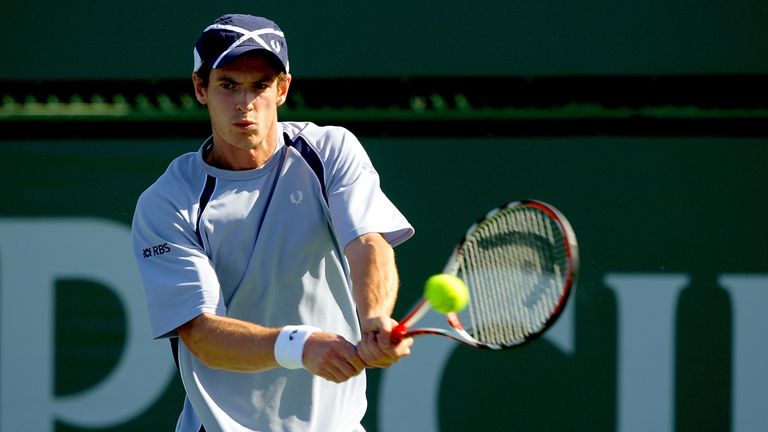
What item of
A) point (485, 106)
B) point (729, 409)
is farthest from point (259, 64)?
point (729, 409)

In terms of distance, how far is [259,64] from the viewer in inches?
118

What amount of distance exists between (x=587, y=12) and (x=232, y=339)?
224 centimetres

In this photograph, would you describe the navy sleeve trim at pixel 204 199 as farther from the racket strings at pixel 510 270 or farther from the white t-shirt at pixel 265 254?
the racket strings at pixel 510 270

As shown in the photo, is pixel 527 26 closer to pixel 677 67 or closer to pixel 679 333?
pixel 677 67

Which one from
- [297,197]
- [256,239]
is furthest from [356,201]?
[256,239]

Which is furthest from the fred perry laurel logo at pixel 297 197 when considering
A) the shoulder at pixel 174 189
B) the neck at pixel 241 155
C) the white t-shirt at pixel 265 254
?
the shoulder at pixel 174 189

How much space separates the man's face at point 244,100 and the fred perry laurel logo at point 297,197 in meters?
0.14

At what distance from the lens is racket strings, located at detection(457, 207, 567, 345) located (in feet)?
9.86

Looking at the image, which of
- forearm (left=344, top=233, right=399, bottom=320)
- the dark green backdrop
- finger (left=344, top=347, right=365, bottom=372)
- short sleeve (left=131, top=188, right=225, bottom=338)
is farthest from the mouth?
the dark green backdrop

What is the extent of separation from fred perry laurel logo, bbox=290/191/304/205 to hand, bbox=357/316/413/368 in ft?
1.50

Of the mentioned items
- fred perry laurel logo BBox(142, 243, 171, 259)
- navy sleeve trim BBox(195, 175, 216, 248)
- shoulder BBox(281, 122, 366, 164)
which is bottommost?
fred perry laurel logo BBox(142, 243, 171, 259)

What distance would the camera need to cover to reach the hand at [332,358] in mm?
2695

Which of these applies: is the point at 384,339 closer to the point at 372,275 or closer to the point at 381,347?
the point at 381,347

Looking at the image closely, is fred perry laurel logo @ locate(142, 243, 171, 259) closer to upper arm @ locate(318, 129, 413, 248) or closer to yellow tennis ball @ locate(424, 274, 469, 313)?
upper arm @ locate(318, 129, 413, 248)
